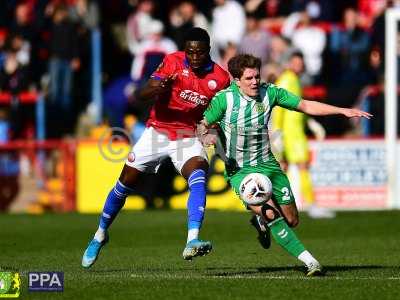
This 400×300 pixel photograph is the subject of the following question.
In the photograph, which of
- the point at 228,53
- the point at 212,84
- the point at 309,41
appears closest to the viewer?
the point at 212,84

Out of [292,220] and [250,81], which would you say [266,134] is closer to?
[250,81]

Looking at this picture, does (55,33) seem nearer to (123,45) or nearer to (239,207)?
(123,45)

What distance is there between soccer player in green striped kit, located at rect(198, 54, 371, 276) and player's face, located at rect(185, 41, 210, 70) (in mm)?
356

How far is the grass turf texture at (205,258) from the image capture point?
9102 millimetres

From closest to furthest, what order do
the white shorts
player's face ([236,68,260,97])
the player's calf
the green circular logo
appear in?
1. the green circular logo
2. the player's calf
3. player's face ([236,68,260,97])
4. the white shorts

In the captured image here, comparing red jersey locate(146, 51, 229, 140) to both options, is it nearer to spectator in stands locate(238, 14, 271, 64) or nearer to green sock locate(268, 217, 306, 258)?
green sock locate(268, 217, 306, 258)

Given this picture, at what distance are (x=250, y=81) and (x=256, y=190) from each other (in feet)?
3.30

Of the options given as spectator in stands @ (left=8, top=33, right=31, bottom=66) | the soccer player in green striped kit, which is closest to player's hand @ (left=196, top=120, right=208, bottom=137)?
the soccer player in green striped kit

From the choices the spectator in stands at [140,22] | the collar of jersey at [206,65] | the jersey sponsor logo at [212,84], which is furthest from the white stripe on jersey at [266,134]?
the spectator in stands at [140,22]

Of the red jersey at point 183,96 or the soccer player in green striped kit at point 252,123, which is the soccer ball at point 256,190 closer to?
the soccer player in green striped kit at point 252,123

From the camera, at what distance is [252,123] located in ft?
34.6

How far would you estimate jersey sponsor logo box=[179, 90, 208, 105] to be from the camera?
11000mm

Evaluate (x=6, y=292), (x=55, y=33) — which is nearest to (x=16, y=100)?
(x=55, y=33)

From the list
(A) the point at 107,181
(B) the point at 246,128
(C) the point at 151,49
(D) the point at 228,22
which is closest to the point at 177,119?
(B) the point at 246,128
